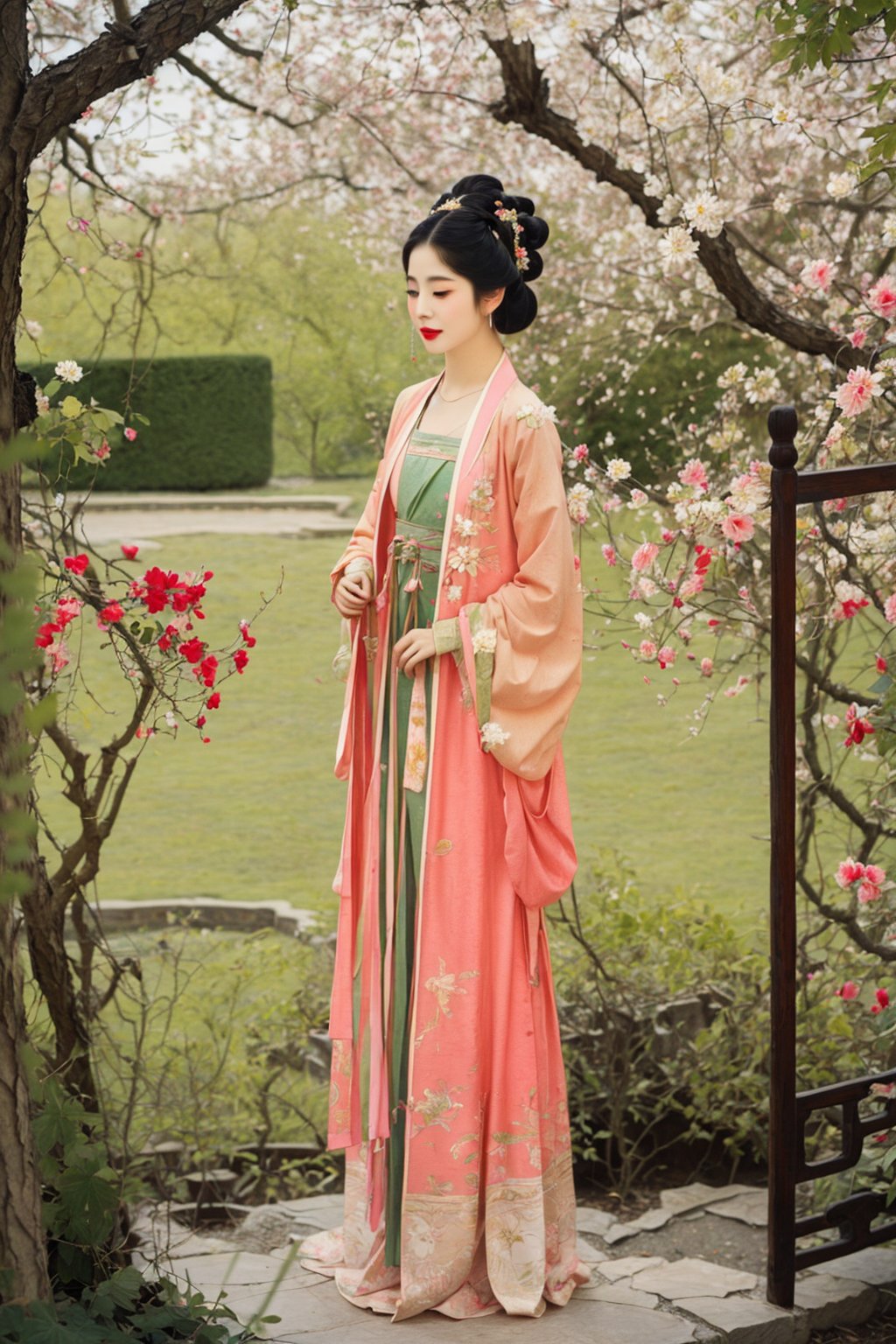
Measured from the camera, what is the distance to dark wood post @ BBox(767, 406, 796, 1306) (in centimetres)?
229

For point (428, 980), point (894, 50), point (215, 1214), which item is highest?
point (894, 50)

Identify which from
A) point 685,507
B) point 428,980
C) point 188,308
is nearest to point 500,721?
point 428,980

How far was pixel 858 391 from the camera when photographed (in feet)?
8.68

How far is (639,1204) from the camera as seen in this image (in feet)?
11.1

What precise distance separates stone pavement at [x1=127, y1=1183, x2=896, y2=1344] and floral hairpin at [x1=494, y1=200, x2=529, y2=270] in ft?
5.24

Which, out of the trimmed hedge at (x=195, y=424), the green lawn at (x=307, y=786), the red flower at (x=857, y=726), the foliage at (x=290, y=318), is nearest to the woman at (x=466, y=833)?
the red flower at (x=857, y=726)

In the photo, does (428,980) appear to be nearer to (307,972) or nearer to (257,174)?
(307,972)

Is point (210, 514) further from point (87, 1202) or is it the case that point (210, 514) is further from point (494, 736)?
point (87, 1202)

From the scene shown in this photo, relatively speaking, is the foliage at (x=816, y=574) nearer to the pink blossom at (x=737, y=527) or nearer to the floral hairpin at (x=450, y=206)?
the pink blossom at (x=737, y=527)

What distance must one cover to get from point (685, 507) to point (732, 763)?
15.5 ft

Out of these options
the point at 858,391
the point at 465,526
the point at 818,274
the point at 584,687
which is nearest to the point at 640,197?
the point at 818,274

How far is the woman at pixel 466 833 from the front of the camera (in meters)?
2.38

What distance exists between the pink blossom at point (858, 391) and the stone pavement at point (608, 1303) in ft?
4.97

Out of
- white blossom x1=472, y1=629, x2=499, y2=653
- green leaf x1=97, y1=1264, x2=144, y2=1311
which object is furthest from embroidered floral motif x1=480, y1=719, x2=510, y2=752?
green leaf x1=97, y1=1264, x2=144, y2=1311
